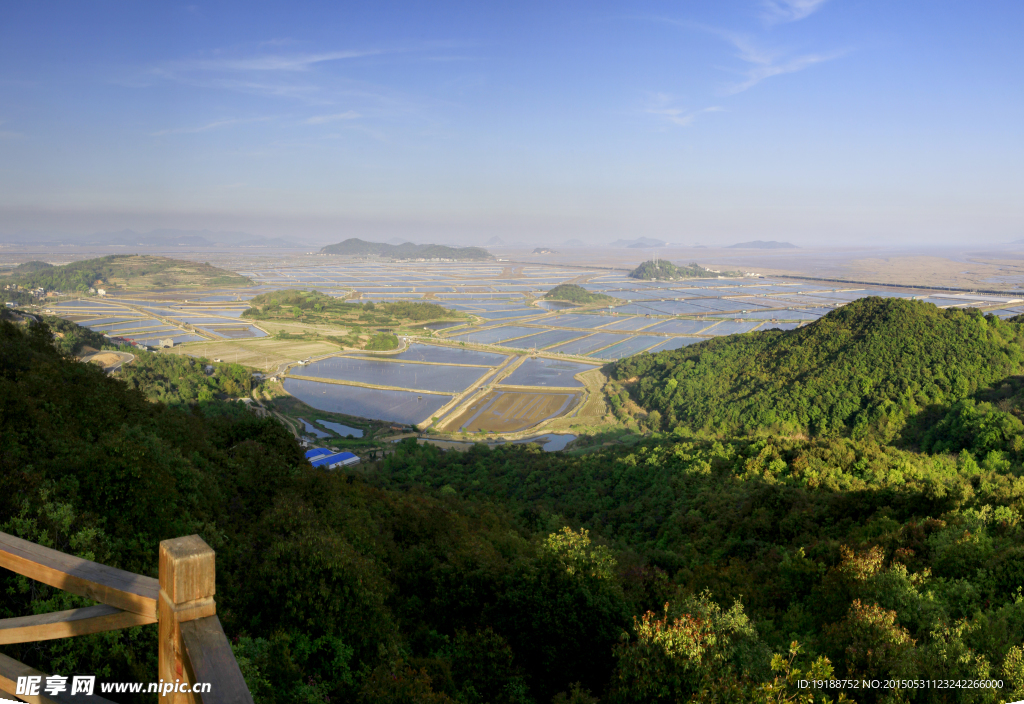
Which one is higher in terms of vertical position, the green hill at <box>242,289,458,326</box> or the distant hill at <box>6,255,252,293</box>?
the distant hill at <box>6,255,252,293</box>

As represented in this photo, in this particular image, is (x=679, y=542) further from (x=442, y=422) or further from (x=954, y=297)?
(x=954, y=297)

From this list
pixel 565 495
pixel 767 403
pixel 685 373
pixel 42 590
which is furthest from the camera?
pixel 685 373

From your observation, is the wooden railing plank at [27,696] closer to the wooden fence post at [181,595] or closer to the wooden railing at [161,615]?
the wooden railing at [161,615]

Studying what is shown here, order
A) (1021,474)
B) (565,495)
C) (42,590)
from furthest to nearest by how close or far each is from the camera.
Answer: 1. (565,495)
2. (1021,474)
3. (42,590)

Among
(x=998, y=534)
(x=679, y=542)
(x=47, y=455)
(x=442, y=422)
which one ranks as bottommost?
(x=442, y=422)

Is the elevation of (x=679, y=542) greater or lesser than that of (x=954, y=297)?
lesser

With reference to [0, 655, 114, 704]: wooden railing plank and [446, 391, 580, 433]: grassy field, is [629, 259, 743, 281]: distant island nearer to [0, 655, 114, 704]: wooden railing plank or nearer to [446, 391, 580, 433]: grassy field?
[446, 391, 580, 433]: grassy field

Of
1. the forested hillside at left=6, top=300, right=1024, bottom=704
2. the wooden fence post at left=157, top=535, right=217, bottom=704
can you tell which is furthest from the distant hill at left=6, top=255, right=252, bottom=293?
the wooden fence post at left=157, top=535, right=217, bottom=704

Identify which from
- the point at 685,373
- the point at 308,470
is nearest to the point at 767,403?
the point at 685,373
